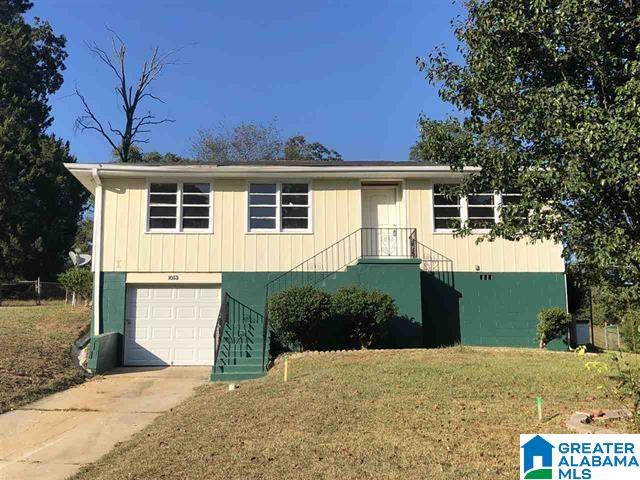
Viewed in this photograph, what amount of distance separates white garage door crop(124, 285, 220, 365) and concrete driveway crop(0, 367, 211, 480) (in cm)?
182

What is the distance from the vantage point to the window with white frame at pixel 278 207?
14.6m

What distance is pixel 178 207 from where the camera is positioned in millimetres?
14547

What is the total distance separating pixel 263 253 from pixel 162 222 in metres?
2.84

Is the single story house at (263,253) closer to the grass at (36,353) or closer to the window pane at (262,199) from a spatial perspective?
the window pane at (262,199)

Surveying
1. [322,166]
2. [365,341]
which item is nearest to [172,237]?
[322,166]

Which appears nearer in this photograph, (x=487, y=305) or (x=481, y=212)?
(x=487, y=305)

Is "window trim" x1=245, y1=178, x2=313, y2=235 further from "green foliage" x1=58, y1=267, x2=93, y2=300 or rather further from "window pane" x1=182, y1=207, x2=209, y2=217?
"green foliage" x1=58, y1=267, x2=93, y2=300

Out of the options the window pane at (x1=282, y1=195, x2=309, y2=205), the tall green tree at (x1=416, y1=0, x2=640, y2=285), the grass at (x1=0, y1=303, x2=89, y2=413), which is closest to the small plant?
the grass at (x1=0, y1=303, x2=89, y2=413)

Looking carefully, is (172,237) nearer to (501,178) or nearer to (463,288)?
(463,288)

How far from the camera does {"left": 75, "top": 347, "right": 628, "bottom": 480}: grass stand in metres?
4.96

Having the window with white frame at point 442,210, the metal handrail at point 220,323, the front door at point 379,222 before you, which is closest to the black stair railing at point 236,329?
the metal handrail at point 220,323

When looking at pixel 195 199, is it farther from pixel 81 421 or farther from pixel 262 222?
pixel 81 421

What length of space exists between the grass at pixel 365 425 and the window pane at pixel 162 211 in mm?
6337

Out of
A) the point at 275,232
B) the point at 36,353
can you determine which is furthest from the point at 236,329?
the point at 36,353
